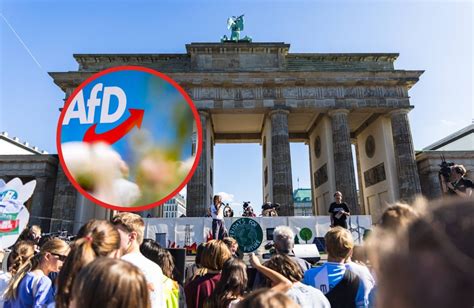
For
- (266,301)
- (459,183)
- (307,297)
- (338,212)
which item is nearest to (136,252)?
(307,297)

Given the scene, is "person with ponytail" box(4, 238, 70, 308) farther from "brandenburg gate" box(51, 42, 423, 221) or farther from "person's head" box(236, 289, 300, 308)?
"brandenburg gate" box(51, 42, 423, 221)

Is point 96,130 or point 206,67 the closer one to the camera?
point 96,130

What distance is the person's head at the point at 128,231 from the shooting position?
9.30 feet

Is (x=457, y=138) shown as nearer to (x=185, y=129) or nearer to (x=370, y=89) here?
(x=370, y=89)

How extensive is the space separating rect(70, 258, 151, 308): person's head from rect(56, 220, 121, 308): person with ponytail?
350mm

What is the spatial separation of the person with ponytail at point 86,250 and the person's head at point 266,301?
1.04m

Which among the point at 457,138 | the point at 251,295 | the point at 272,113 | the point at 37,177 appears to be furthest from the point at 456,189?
the point at 457,138

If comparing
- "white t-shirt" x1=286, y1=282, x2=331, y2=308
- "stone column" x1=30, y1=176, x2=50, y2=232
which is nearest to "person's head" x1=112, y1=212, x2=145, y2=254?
"white t-shirt" x1=286, y1=282, x2=331, y2=308

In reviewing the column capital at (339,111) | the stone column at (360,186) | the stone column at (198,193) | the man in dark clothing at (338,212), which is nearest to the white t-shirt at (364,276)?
the man in dark clothing at (338,212)

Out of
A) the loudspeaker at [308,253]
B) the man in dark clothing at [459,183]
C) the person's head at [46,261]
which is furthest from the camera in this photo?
the loudspeaker at [308,253]

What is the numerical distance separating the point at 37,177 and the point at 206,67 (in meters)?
17.2

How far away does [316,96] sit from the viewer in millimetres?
27078

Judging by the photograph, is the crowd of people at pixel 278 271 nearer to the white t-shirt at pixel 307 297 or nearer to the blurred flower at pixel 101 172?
the white t-shirt at pixel 307 297

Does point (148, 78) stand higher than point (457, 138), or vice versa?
point (457, 138)
